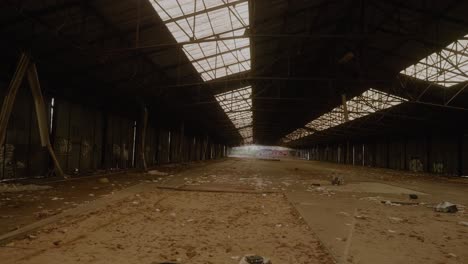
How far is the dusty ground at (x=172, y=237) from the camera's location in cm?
492

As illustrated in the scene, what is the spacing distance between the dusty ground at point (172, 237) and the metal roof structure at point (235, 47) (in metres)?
5.37

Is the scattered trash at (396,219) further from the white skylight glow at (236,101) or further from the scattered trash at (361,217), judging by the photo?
the white skylight glow at (236,101)

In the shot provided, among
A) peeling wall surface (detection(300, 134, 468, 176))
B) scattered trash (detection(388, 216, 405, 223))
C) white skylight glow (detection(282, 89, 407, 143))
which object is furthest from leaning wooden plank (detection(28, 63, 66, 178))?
peeling wall surface (detection(300, 134, 468, 176))

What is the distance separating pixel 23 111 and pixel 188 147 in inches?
1201

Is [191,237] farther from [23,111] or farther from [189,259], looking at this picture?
[23,111]

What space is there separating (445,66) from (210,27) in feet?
37.1

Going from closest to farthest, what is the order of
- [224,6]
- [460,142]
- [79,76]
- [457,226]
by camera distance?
1. [457,226]
2. [224,6]
3. [79,76]
4. [460,142]

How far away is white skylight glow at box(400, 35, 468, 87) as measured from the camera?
1476 cm

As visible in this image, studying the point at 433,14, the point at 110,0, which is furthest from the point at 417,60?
the point at 110,0

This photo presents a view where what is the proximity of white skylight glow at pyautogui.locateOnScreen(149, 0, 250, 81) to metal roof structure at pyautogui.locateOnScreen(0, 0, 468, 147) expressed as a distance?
49 millimetres

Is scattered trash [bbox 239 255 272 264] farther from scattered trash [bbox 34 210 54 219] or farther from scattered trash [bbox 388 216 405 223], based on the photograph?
scattered trash [bbox 34 210 54 219]

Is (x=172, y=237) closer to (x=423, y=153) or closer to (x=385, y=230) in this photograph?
(x=385, y=230)

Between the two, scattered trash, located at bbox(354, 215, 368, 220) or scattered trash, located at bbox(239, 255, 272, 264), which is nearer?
scattered trash, located at bbox(239, 255, 272, 264)

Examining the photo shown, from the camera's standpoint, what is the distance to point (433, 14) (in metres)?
12.3
